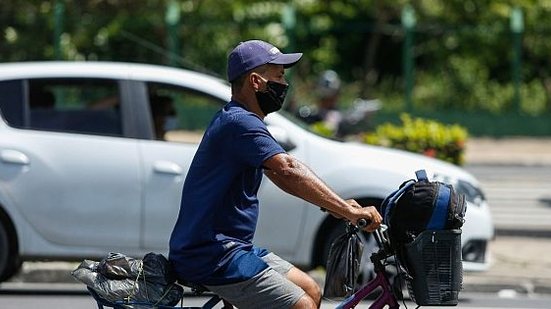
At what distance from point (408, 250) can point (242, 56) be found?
0.96 metres

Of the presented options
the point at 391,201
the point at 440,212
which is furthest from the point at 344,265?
the point at 440,212

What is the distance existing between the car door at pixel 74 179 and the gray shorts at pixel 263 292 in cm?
453

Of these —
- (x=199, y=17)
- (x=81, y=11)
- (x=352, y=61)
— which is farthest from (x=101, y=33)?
(x=352, y=61)

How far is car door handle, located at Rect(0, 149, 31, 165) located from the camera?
31.4 feet

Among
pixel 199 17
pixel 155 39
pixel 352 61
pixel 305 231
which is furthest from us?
pixel 352 61

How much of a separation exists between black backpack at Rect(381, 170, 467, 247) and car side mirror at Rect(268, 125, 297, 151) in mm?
4335

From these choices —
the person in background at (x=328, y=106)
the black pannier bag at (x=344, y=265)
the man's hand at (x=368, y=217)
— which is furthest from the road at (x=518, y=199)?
the man's hand at (x=368, y=217)

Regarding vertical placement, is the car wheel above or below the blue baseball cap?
below

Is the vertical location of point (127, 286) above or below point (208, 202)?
below

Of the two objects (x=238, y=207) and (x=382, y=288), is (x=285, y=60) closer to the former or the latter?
(x=238, y=207)

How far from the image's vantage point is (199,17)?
22.6 metres

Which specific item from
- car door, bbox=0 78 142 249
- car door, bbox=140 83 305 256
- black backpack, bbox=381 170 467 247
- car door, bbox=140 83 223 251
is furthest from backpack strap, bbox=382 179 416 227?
car door, bbox=0 78 142 249

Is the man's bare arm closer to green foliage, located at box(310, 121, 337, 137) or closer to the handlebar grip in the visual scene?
the handlebar grip

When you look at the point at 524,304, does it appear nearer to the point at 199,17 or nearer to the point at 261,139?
the point at 261,139
